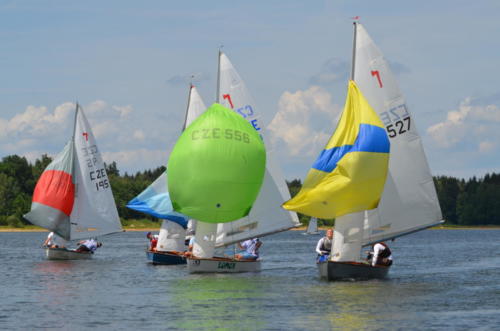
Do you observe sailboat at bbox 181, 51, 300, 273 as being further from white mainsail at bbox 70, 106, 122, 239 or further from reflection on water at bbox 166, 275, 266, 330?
white mainsail at bbox 70, 106, 122, 239

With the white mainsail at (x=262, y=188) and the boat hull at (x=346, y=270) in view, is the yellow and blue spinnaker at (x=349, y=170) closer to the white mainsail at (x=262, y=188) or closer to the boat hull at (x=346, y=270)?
the boat hull at (x=346, y=270)

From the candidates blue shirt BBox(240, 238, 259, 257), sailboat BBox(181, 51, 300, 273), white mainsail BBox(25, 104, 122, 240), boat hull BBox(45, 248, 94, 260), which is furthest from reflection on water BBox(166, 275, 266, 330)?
white mainsail BBox(25, 104, 122, 240)

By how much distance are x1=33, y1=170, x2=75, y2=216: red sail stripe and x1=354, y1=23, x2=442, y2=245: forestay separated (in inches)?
1018

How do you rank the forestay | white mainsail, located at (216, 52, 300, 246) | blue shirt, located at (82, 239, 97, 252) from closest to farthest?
the forestay
white mainsail, located at (216, 52, 300, 246)
blue shirt, located at (82, 239, 97, 252)

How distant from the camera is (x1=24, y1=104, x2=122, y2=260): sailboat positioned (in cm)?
6406

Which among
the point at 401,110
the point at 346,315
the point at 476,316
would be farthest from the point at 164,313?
the point at 401,110

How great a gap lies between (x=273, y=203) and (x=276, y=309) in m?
16.3

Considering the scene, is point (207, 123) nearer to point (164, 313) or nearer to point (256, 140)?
point (256, 140)

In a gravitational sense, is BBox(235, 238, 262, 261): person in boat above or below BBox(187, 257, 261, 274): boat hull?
above

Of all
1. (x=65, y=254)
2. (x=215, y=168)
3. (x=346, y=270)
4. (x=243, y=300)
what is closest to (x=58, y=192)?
(x=65, y=254)

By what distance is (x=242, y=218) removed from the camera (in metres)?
49.8

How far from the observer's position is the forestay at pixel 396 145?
1800 inches

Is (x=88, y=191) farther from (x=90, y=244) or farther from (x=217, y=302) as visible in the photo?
(x=217, y=302)

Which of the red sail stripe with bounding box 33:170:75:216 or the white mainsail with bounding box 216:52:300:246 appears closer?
the white mainsail with bounding box 216:52:300:246
